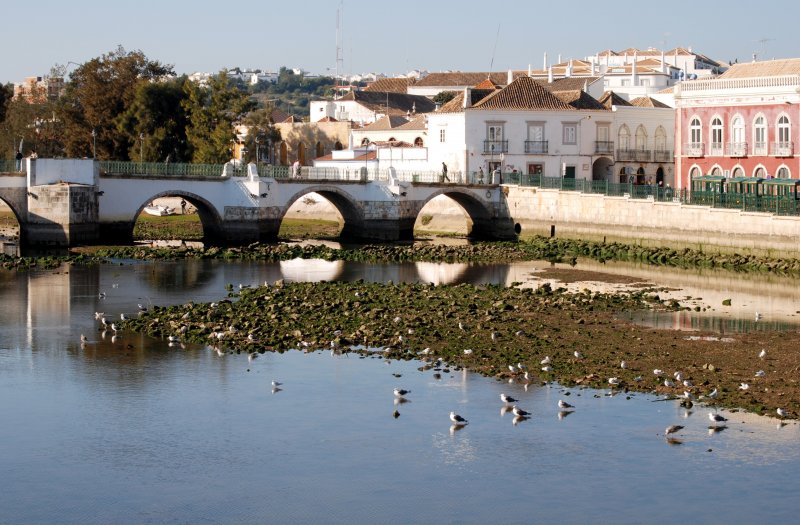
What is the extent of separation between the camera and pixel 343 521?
2064 centimetres

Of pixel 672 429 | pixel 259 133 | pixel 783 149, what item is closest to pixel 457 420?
pixel 672 429

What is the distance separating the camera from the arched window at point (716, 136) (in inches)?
2766

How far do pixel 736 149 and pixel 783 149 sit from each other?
9.67ft

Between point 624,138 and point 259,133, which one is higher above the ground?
point 259,133

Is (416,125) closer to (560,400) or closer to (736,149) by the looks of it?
(736,149)

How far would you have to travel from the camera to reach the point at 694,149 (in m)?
Answer: 71.6

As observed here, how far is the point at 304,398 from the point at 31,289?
2044cm

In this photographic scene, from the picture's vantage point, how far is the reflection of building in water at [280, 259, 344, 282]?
49.6 meters

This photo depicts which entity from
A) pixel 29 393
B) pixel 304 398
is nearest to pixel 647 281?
pixel 304 398

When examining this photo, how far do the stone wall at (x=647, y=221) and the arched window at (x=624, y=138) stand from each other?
1297cm

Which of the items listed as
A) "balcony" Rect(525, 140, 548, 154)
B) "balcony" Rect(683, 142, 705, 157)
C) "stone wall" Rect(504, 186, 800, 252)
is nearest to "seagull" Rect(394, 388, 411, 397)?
"stone wall" Rect(504, 186, 800, 252)

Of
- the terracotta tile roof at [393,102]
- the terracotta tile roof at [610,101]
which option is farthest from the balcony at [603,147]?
the terracotta tile roof at [393,102]

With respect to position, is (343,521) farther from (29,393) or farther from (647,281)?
(647,281)

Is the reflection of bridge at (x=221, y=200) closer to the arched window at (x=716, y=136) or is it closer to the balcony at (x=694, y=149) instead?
the balcony at (x=694, y=149)
